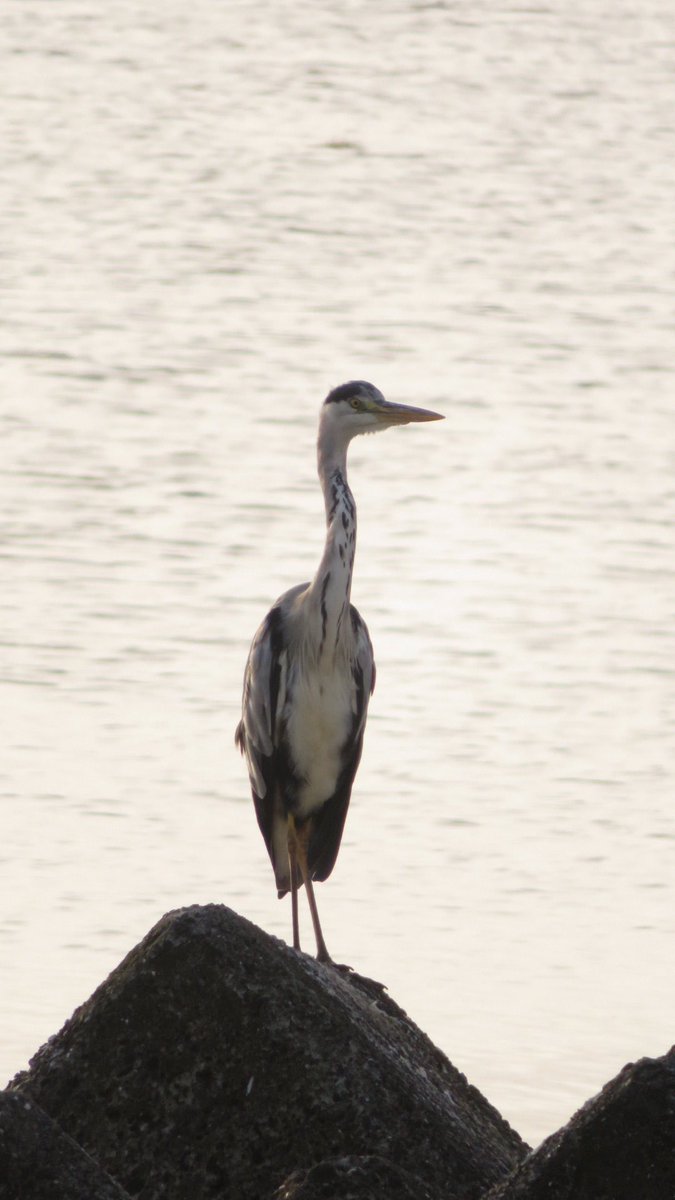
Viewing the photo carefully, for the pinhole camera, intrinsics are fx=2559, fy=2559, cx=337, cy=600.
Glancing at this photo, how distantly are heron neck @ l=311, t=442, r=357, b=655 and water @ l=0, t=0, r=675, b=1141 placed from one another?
1614mm

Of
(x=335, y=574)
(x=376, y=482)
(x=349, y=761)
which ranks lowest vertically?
(x=349, y=761)

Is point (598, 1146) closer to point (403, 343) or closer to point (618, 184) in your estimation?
point (403, 343)

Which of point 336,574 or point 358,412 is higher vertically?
point 358,412

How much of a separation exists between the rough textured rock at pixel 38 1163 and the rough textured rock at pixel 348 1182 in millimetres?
409

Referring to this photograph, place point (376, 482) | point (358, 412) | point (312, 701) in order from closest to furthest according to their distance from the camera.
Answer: point (312, 701) → point (358, 412) → point (376, 482)

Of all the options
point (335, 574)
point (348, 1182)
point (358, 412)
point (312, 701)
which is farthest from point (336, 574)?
point (348, 1182)

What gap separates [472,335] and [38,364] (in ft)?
10.9

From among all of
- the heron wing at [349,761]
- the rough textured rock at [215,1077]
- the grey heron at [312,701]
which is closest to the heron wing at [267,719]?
the grey heron at [312,701]

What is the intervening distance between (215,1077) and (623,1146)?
1.00m

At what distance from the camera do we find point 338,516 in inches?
330

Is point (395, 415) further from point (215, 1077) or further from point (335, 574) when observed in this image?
point (215, 1077)

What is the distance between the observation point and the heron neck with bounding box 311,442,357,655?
830cm

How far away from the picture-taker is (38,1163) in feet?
17.8

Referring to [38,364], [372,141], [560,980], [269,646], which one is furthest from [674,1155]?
[372,141]
